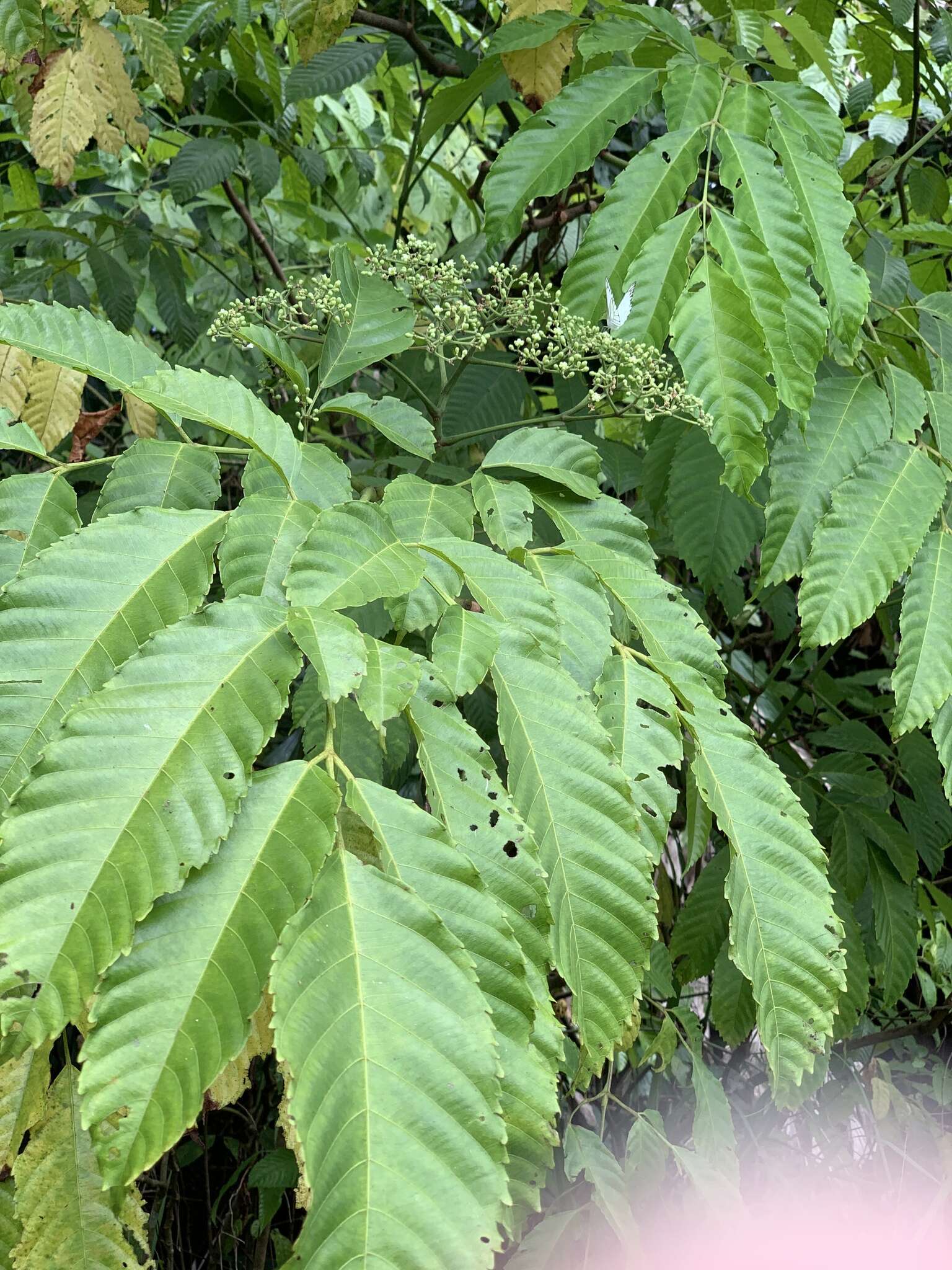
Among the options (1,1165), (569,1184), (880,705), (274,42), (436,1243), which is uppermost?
(274,42)

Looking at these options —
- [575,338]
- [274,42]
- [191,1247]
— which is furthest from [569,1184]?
[274,42]

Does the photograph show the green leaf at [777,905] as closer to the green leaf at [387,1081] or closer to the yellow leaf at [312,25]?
the green leaf at [387,1081]

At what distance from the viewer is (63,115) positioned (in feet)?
4.49

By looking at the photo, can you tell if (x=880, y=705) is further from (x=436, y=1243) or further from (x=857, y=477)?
(x=436, y=1243)

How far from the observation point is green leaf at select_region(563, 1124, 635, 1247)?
115cm

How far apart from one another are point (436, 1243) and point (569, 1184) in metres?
1.19

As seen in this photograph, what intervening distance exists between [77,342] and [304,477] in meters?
0.18

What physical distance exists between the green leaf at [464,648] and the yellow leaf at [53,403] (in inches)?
24.9

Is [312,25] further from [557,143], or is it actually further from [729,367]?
[729,367]

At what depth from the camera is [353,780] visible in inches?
19.2

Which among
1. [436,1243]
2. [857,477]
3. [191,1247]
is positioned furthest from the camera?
[191,1247]

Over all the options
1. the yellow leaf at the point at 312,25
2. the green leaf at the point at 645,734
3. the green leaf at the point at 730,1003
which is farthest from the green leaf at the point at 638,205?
the green leaf at the point at 730,1003

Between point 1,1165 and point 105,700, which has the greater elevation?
point 105,700

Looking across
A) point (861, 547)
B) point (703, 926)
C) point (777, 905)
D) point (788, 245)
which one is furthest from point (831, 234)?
point (703, 926)
